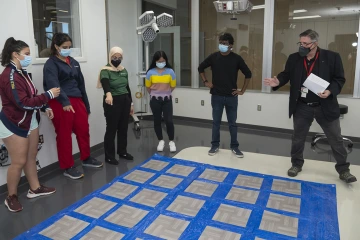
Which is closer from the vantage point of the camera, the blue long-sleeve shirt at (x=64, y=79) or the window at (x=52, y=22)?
the blue long-sleeve shirt at (x=64, y=79)

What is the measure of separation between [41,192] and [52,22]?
6.43 feet

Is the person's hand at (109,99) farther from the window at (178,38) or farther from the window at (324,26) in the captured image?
the window at (324,26)

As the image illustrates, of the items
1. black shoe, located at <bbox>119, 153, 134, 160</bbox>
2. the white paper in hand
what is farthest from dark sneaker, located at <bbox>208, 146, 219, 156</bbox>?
the white paper in hand

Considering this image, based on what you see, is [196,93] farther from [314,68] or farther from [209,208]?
[209,208]

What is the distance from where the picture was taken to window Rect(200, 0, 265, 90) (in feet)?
17.2

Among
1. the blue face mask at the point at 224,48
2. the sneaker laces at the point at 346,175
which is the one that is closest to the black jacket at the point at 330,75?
the sneaker laces at the point at 346,175

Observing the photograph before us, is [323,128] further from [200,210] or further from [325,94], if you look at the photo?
[200,210]

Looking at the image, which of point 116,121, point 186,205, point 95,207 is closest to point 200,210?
point 186,205

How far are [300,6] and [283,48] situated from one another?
0.69m

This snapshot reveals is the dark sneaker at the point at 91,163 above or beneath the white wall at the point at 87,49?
beneath

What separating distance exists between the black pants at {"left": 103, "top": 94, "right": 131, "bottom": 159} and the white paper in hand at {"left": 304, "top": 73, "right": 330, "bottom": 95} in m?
2.05

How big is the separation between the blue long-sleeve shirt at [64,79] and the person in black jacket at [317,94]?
2.05 metres

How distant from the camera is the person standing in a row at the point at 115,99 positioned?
11.4 feet

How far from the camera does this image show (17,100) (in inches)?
94.7
